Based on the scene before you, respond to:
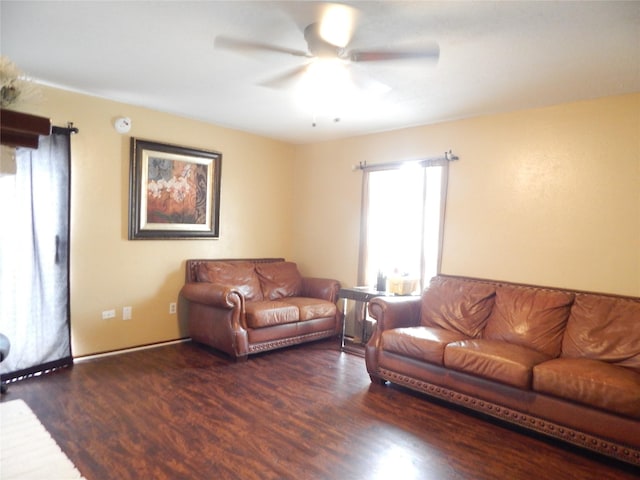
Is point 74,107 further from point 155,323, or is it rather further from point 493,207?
point 493,207

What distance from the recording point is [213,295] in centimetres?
377

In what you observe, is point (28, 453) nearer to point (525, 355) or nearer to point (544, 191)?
point (525, 355)

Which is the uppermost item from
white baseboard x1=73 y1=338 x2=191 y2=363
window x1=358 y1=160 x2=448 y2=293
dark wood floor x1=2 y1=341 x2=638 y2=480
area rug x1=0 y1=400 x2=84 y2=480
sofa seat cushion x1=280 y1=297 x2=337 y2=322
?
window x1=358 y1=160 x2=448 y2=293

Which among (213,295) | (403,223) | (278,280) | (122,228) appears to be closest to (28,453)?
(213,295)

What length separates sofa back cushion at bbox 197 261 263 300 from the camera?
426 centimetres

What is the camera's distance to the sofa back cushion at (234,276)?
426 centimetres

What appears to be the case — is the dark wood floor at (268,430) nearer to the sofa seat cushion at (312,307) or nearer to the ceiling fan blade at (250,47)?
the sofa seat cushion at (312,307)

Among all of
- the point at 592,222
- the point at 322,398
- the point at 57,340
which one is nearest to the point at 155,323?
the point at 57,340

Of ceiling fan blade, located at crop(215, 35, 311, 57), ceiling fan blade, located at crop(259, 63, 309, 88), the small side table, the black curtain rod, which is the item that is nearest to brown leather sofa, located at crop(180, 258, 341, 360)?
the small side table

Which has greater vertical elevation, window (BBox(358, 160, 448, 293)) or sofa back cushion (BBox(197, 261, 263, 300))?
window (BBox(358, 160, 448, 293))

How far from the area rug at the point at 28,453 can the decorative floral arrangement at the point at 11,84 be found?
1767mm

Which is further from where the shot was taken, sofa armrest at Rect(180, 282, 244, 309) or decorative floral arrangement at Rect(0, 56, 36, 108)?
sofa armrest at Rect(180, 282, 244, 309)

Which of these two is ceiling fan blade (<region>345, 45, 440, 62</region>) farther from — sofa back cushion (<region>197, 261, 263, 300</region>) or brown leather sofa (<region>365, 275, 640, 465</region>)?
sofa back cushion (<region>197, 261, 263, 300</region>)

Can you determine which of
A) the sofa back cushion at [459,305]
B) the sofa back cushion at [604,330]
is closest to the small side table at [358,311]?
the sofa back cushion at [459,305]
